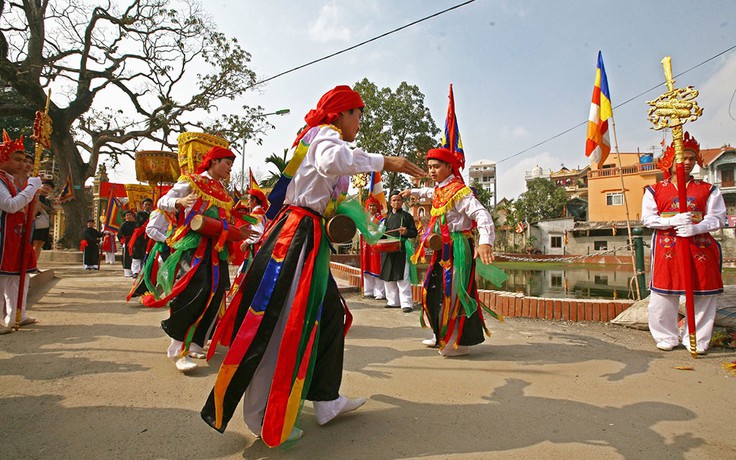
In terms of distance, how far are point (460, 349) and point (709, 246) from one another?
2.63 metres

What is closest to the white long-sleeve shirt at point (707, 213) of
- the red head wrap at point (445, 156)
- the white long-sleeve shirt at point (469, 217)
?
the white long-sleeve shirt at point (469, 217)

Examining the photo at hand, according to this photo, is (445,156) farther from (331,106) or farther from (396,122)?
(396,122)

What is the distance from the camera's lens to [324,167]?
202cm

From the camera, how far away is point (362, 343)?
4215 mm

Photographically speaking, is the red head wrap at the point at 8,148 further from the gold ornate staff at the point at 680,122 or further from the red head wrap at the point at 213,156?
the gold ornate staff at the point at 680,122

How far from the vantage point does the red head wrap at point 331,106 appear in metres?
2.37

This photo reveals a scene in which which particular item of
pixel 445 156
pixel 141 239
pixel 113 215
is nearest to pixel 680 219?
pixel 445 156

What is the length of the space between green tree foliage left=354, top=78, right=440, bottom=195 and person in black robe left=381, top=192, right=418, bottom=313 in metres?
17.9

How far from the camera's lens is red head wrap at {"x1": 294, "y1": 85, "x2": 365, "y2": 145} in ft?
7.78

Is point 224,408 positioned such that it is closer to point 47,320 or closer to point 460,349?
point 460,349

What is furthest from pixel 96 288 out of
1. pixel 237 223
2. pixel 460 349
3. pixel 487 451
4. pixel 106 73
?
pixel 106 73

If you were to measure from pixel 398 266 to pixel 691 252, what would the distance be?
12.1 feet

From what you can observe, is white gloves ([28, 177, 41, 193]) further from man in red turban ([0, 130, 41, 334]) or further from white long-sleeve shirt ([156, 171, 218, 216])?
white long-sleeve shirt ([156, 171, 218, 216])

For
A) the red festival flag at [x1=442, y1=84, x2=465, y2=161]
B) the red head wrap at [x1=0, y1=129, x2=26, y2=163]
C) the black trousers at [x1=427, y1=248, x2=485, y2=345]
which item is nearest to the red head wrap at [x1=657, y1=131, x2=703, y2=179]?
the red festival flag at [x1=442, y1=84, x2=465, y2=161]
